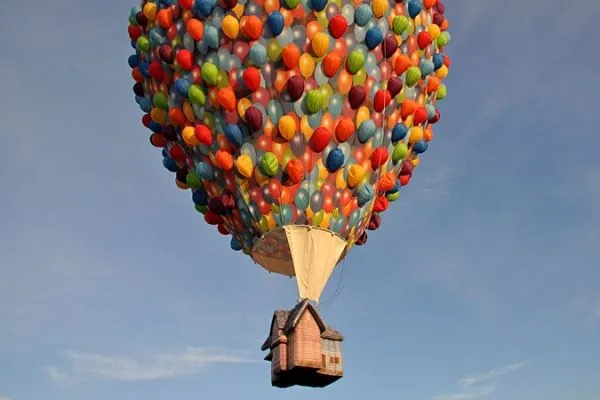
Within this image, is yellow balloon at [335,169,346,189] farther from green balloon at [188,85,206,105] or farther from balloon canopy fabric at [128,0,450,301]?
green balloon at [188,85,206,105]

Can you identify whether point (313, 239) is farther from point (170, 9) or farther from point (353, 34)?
point (170, 9)

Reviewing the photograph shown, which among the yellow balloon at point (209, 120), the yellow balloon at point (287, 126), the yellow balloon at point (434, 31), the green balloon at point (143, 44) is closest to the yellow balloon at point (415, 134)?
the yellow balloon at point (434, 31)

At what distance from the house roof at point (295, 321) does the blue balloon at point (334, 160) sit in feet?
6.83

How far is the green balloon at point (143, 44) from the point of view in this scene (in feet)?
41.8

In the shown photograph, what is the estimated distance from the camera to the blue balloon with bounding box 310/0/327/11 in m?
11.3

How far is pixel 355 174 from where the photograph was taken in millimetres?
11648

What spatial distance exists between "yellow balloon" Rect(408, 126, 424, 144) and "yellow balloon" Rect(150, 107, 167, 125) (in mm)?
4220

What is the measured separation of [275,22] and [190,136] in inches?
89.8

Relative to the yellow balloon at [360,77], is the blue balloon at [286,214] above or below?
below

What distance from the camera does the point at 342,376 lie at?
11.4 meters

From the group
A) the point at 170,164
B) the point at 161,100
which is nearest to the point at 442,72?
the point at 161,100

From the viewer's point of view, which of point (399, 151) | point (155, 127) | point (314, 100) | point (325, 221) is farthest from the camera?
point (155, 127)

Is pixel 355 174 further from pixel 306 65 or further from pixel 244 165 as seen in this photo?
pixel 306 65

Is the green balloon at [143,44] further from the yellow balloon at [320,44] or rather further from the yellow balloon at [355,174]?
the yellow balloon at [355,174]
